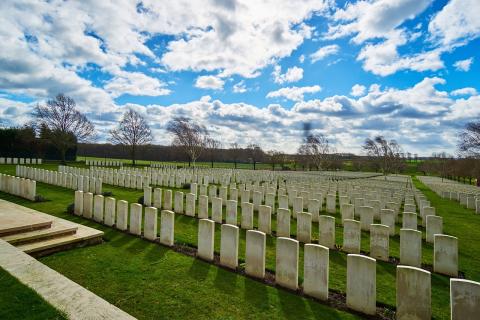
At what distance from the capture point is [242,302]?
11.9 ft

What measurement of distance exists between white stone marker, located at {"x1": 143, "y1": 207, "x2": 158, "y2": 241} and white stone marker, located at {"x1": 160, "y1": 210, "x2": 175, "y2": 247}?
0.30 m

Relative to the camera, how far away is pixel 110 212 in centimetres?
709

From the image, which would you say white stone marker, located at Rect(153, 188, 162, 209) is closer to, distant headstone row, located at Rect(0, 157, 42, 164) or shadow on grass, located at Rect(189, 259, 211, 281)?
shadow on grass, located at Rect(189, 259, 211, 281)

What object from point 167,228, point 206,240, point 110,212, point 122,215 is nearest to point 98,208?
point 110,212

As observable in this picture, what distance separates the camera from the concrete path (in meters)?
2.96

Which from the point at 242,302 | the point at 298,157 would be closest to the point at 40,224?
the point at 242,302

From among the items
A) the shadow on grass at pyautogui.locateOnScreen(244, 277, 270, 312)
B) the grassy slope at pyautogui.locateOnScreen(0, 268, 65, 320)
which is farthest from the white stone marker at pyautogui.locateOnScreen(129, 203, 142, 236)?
the shadow on grass at pyautogui.locateOnScreen(244, 277, 270, 312)

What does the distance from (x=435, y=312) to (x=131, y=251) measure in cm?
516

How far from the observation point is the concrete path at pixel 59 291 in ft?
9.71

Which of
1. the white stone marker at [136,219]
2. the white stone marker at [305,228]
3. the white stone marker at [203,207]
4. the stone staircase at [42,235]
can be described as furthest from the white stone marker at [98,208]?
the white stone marker at [305,228]

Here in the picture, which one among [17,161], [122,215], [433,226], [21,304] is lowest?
[21,304]

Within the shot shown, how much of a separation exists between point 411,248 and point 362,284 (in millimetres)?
2280

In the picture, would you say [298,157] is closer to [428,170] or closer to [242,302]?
[428,170]

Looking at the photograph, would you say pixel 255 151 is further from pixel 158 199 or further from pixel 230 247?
pixel 230 247
